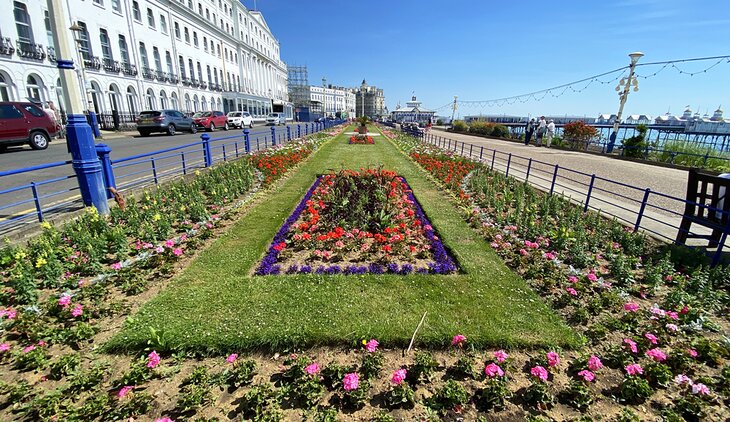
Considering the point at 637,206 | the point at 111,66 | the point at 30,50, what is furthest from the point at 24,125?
the point at 637,206

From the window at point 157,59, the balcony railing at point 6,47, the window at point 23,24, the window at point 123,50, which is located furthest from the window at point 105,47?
the balcony railing at point 6,47

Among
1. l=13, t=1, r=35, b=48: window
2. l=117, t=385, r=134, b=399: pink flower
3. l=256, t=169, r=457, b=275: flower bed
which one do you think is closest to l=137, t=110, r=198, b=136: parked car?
l=13, t=1, r=35, b=48: window

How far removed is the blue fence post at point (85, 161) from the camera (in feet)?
19.5

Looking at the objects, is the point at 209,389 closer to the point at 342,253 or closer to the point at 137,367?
the point at 137,367

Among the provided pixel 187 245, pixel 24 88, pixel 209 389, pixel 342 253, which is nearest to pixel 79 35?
pixel 24 88

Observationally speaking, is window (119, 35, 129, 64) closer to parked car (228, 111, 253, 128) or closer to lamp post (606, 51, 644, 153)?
parked car (228, 111, 253, 128)

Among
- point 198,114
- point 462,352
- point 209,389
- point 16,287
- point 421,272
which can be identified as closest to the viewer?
point 209,389

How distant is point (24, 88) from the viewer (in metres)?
19.1

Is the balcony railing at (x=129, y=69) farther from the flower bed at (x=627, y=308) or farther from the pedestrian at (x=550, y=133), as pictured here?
the pedestrian at (x=550, y=133)

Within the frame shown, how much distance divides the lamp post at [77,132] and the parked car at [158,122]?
59.8 ft

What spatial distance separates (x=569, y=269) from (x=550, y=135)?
70.4ft

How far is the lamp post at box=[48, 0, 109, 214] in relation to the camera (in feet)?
18.2

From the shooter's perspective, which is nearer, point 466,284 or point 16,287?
point 16,287

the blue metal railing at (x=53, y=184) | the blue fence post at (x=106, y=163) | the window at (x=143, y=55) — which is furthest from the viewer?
the window at (x=143, y=55)
